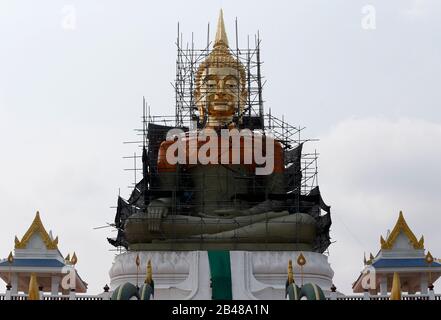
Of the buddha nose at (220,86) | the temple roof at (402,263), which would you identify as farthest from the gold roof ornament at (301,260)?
the buddha nose at (220,86)

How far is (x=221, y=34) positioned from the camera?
31641 millimetres

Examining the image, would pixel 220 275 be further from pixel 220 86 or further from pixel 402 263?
pixel 220 86

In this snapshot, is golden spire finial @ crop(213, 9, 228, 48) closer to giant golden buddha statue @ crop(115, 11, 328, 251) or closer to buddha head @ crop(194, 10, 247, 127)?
buddha head @ crop(194, 10, 247, 127)

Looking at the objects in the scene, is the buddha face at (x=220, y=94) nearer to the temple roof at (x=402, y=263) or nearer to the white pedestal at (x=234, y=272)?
the white pedestal at (x=234, y=272)

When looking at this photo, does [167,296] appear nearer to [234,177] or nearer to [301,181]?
[234,177]

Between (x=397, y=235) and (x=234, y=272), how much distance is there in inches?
198

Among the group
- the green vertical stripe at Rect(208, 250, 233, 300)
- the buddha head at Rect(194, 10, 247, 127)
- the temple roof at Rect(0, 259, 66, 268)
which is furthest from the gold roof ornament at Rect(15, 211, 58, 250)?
the buddha head at Rect(194, 10, 247, 127)

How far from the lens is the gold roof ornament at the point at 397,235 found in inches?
999

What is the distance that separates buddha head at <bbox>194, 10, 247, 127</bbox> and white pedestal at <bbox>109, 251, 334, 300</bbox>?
623cm

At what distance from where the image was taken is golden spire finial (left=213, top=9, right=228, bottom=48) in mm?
31344

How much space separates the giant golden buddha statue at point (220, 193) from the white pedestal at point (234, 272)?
0.59 metres
